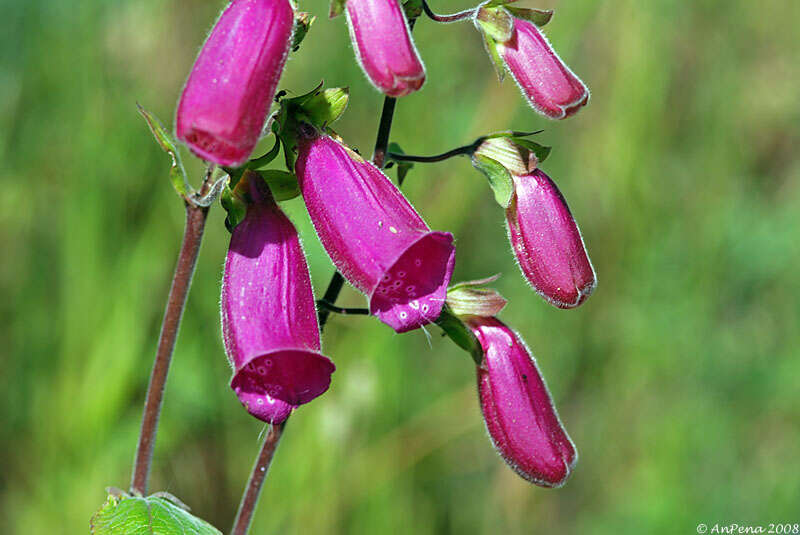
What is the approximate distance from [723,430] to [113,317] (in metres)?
2.15

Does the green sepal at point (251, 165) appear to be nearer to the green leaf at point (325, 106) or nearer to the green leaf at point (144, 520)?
the green leaf at point (325, 106)

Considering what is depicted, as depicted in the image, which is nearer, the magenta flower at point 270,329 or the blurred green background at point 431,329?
the magenta flower at point 270,329

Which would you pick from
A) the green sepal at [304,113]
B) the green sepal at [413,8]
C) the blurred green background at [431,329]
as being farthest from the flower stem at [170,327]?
the blurred green background at [431,329]

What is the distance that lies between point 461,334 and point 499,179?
31 centimetres

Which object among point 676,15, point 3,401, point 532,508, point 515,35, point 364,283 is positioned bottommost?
point 532,508

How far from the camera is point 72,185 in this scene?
2977mm

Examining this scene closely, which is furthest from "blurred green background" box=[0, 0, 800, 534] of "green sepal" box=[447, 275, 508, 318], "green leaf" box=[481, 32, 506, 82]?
"green leaf" box=[481, 32, 506, 82]

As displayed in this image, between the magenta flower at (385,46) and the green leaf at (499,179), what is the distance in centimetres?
36

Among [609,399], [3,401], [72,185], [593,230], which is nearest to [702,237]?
[593,230]

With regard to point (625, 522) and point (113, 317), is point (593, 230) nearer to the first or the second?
point (625, 522)

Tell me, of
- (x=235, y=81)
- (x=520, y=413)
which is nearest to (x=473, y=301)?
(x=520, y=413)

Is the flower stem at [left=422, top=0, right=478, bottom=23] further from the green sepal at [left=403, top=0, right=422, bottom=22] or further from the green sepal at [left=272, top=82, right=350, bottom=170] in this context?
the green sepal at [left=272, top=82, right=350, bottom=170]

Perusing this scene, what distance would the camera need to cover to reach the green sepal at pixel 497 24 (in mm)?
1524

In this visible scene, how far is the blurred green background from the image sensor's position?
279 cm
